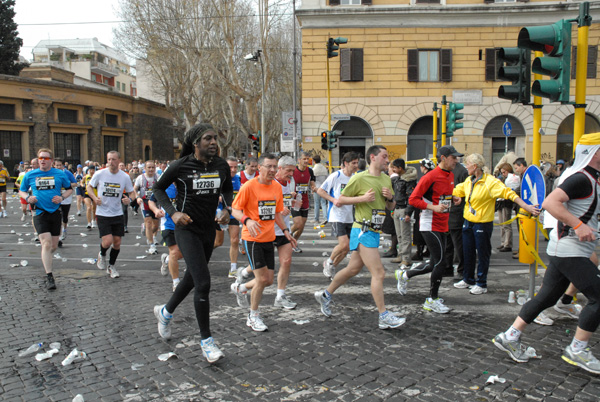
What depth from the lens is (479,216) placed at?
280 inches

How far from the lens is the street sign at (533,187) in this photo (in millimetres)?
5848

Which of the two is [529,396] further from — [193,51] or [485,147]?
[193,51]

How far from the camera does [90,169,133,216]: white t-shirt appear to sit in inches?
329

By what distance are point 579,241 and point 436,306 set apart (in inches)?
89.3

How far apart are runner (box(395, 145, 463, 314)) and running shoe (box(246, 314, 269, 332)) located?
83.6 inches

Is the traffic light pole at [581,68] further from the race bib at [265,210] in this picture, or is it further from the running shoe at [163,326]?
the running shoe at [163,326]

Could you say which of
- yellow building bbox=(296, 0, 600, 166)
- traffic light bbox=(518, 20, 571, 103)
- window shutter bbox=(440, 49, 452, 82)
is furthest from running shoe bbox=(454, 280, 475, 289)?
window shutter bbox=(440, 49, 452, 82)

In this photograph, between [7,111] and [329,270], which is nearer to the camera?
[329,270]

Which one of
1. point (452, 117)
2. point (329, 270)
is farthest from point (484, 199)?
point (452, 117)

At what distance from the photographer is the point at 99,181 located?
8.51m

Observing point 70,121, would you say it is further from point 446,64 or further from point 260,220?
point 260,220

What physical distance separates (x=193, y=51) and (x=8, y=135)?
15.0 meters

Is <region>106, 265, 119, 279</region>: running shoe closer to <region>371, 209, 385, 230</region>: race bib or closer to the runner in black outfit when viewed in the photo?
the runner in black outfit

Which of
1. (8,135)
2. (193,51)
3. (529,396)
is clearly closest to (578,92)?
(529,396)
